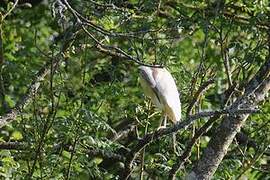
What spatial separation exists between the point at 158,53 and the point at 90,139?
0.88 metres

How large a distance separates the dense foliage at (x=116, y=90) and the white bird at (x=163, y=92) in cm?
11

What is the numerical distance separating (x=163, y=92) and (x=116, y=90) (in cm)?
47

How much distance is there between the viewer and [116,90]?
5.16 m

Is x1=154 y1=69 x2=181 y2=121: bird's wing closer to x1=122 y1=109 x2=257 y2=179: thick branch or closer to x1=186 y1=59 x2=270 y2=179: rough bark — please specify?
x1=186 y1=59 x2=270 y2=179: rough bark

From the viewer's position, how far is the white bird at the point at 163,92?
4.75m

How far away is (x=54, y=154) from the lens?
4.77 metres

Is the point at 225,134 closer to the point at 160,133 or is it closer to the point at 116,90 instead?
the point at 160,133

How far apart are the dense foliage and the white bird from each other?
113mm

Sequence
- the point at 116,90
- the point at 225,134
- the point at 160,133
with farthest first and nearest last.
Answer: the point at 116,90, the point at 225,134, the point at 160,133

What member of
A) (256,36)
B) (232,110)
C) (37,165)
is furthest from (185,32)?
(232,110)

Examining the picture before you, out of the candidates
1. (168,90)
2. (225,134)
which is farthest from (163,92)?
(225,134)

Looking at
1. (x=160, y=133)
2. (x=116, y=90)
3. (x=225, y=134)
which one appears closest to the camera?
(x=160, y=133)

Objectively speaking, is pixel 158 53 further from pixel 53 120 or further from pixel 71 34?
pixel 53 120

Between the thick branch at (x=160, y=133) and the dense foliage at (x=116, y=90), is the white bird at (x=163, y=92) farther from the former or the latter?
the thick branch at (x=160, y=133)
